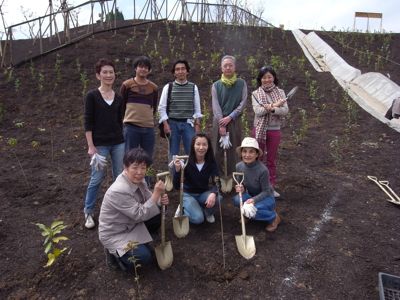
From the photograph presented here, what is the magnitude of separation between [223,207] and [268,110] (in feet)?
3.95

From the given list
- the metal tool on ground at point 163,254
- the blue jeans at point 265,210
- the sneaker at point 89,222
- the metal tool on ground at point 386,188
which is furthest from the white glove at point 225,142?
the metal tool on ground at point 386,188

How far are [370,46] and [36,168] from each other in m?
12.6

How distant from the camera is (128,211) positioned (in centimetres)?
259

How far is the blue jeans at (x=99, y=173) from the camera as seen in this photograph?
10.9ft

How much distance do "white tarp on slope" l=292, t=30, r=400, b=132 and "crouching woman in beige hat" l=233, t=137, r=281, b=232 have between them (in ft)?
15.5

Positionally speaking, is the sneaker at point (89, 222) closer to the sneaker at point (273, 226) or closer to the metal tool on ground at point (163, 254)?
the metal tool on ground at point (163, 254)

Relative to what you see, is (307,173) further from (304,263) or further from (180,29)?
(180,29)

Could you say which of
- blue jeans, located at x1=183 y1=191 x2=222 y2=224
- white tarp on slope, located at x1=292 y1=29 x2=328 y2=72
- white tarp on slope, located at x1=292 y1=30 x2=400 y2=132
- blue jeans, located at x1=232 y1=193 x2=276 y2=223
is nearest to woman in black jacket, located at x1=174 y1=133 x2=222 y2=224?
blue jeans, located at x1=183 y1=191 x2=222 y2=224

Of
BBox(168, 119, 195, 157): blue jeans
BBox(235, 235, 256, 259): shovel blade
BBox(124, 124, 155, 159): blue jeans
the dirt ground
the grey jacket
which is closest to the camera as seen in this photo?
the grey jacket

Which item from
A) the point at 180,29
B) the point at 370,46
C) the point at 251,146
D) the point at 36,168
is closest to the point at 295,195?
the point at 251,146

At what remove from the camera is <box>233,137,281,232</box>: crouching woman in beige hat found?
3361 mm

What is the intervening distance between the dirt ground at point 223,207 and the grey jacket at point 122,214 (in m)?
0.33

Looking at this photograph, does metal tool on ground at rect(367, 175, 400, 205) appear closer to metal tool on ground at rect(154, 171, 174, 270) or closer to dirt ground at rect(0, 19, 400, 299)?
dirt ground at rect(0, 19, 400, 299)

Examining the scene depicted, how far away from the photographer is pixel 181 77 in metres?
3.81
